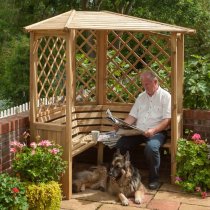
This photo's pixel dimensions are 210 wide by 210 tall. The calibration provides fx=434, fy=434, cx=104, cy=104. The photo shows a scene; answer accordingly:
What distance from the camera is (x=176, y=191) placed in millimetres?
5039

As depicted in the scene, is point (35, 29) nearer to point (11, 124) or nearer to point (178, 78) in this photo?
point (11, 124)

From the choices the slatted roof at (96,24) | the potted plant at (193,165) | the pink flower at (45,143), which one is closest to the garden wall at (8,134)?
the pink flower at (45,143)

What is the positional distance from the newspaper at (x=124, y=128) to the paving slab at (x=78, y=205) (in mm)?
977

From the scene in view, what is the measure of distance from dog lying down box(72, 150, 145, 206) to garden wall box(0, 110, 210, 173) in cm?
86

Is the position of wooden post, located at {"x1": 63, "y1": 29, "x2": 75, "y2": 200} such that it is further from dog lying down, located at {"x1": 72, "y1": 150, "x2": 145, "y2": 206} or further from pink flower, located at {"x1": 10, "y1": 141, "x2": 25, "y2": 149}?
pink flower, located at {"x1": 10, "y1": 141, "x2": 25, "y2": 149}

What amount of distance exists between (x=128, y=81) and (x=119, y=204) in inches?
89.7

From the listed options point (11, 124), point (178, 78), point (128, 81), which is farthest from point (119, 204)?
point (128, 81)

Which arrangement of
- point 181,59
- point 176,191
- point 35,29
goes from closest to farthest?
point 35,29 → point 176,191 → point 181,59

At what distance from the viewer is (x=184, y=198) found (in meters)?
4.82

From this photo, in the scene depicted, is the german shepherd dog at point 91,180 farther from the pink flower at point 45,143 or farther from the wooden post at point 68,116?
the pink flower at point 45,143

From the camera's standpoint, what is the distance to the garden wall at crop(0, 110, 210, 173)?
4547 mm

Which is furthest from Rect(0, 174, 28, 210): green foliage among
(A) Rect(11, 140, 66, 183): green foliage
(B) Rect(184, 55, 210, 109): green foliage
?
(B) Rect(184, 55, 210, 109): green foliage

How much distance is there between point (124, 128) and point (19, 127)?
1259mm

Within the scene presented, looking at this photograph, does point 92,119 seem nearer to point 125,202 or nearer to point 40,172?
point 125,202
